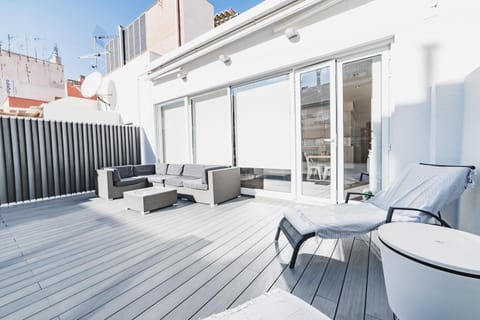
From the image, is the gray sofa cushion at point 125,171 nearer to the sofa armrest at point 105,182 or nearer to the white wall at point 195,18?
the sofa armrest at point 105,182

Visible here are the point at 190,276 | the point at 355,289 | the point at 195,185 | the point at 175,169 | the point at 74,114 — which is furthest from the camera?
the point at 74,114

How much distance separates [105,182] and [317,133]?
4.62 meters

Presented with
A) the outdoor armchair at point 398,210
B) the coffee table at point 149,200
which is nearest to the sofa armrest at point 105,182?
the coffee table at point 149,200

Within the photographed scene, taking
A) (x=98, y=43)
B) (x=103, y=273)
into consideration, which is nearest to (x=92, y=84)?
(x=98, y=43)

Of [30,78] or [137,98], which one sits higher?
[30,78]

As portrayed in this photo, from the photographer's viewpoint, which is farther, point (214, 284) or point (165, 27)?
point (165, 27)

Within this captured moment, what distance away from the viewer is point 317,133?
3670mm

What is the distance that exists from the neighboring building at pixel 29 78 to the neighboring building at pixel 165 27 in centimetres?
866

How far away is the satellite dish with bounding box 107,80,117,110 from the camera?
8.12 m

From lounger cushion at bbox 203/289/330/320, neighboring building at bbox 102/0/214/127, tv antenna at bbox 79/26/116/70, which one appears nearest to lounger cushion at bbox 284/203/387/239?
lounger cushion at bbox 203/289/330/320

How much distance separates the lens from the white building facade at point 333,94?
2.24 metres

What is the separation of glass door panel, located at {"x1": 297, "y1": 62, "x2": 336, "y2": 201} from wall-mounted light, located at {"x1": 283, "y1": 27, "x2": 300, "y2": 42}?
570 mm

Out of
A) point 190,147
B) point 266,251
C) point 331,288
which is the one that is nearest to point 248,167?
point 190,147

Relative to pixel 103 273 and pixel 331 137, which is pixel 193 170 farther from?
pixel 103 273
